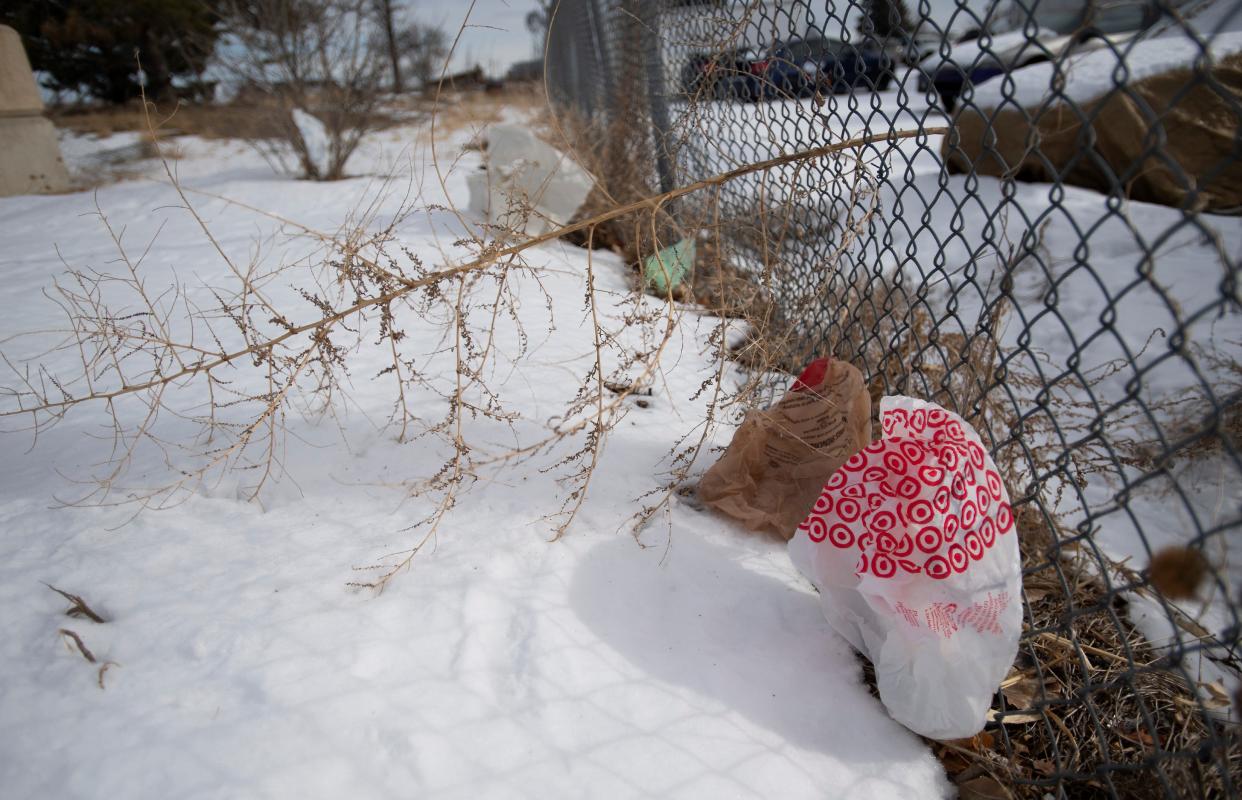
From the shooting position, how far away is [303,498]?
187 centimetres

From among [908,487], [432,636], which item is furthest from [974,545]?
[432,636]

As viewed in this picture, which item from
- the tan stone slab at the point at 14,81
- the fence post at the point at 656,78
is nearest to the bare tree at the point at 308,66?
the tan stone slab at the point at 14,81

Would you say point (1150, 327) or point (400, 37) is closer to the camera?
point (1150, 327)

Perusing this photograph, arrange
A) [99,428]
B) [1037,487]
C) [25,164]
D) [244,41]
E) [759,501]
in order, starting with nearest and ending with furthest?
1. [1037,487]
2. [759,501]
3. [99,428]
4. [25,164]
5. [244,41]

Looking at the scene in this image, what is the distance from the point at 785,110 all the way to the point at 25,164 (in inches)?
288

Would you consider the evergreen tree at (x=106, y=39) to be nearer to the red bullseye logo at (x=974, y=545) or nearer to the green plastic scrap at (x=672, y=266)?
the green plastic scrap at (x=672, y=266)

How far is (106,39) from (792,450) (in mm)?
14439

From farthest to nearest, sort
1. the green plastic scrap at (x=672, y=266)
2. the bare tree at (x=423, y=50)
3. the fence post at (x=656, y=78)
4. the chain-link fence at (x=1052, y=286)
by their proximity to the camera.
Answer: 1. the bare tree at (x=423, y=50)
2. the fence post at (x=656, y=78)
3. the green plastic scrap at (x=672, y=266)
4. the chain-link fence at (x=1052, y=286)

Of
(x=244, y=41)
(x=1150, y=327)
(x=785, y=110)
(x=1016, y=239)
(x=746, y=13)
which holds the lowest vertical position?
(x=1150, y=327)

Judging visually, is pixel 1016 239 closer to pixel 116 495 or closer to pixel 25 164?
pixel 116 495

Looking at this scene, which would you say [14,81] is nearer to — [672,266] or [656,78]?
[656,78]

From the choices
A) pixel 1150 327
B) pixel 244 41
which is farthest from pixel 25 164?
pixel 1150 327

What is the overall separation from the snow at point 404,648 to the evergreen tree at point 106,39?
1203 centimetres

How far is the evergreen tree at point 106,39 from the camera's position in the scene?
1100 cm
